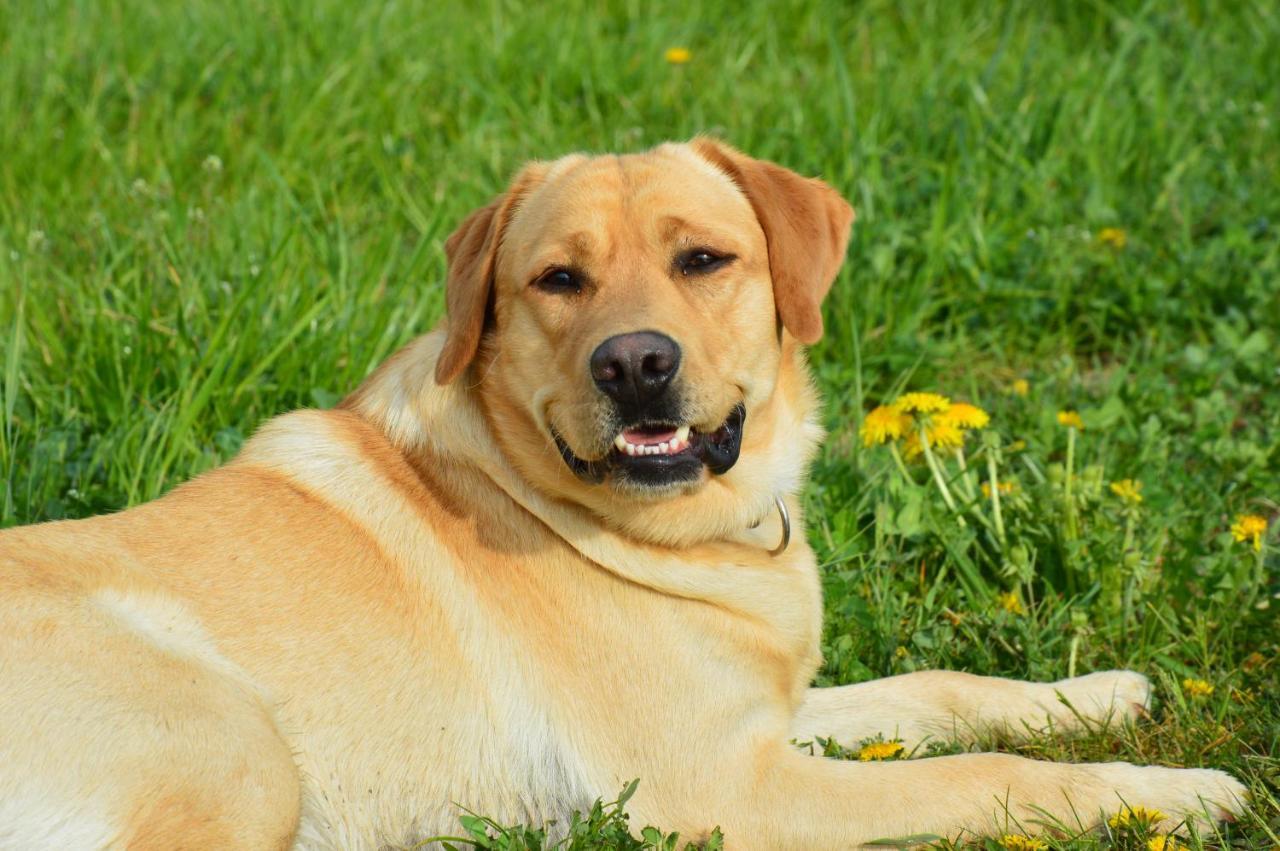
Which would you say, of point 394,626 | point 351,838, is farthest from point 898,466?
point 351,838

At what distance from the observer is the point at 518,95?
6.87 metres

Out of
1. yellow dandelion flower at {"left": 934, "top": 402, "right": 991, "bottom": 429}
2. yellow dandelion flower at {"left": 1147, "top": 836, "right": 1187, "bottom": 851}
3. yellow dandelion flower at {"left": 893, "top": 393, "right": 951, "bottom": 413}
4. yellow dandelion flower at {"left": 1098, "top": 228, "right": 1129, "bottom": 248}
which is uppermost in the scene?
yellow dandelion flower at {"left": 893, "top": 393, "right": 951, "bottom": 413}

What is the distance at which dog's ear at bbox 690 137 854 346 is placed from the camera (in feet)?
11.5

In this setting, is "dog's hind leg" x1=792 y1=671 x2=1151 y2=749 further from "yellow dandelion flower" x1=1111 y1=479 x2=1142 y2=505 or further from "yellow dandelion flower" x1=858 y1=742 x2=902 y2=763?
"yellow dandelion flower" x1=1111 y1=479 x2=1142 y2=505

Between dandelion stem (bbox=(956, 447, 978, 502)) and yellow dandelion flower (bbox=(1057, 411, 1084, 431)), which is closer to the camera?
dandelion stem (bbox=(956, 447, 978, 502))

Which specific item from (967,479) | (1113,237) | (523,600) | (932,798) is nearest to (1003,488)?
(967,479)

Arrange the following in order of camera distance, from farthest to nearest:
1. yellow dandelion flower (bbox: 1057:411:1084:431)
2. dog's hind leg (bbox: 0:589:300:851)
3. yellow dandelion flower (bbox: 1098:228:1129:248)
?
1. yellow dandelion flower (bbox: 1098:228:1129:248)
2. yellow dandelion flower (bbox: 1057:411:1084:431)
3. dog's hind leg (bbox: 0:589:300:851)

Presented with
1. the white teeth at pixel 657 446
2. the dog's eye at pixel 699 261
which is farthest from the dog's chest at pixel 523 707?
the dog's eye at pixel 699 261

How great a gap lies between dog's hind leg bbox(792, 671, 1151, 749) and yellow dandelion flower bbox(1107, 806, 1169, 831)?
492 mm

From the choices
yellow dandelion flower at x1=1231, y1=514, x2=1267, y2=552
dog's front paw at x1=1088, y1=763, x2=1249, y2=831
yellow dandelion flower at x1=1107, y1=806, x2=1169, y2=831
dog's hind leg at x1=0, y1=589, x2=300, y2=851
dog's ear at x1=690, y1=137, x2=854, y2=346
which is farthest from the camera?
yellow dandelion flower at x1=1231, y1=514, x2=1267, y2=552

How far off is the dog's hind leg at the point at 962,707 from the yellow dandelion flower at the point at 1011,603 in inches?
10.4

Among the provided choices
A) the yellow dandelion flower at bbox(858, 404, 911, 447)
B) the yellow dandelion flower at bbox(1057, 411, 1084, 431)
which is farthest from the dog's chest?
the yellow dandelion flower at bbox(1057, 411, 1084, 431)

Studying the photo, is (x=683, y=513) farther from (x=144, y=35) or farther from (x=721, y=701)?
(x=144, y=35)

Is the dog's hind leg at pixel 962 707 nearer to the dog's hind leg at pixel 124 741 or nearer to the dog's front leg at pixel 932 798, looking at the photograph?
the dog's front leg at pixel 932 798
